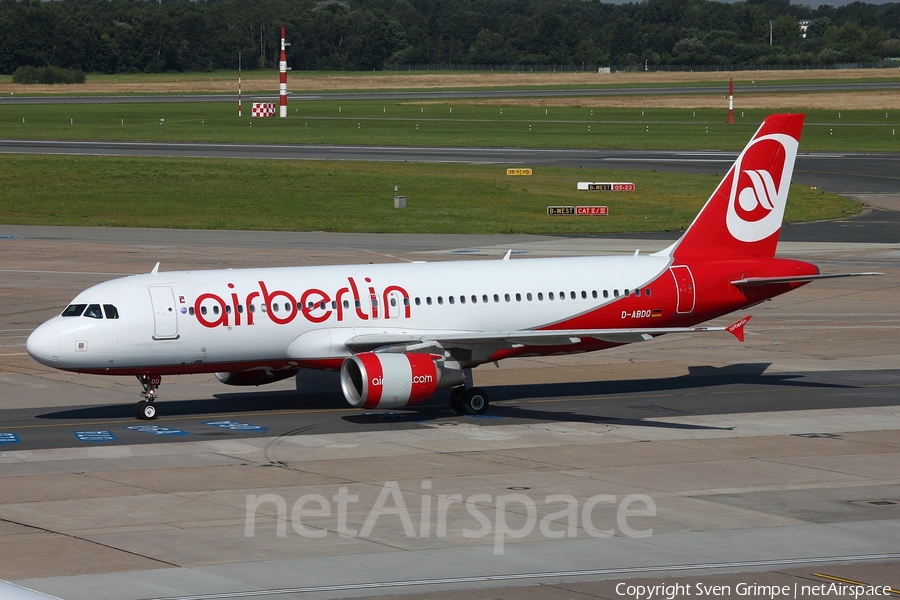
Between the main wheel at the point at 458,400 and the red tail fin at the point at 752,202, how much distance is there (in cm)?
849

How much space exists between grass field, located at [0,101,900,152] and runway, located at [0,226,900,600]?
294ft

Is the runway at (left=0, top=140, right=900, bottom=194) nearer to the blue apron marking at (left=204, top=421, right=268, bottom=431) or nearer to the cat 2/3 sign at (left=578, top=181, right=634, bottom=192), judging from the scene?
the cat 2/3 sign at (left=578, top=181, right=634, bottom=192)

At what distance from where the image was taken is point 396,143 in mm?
131625

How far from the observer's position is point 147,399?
3419 cm

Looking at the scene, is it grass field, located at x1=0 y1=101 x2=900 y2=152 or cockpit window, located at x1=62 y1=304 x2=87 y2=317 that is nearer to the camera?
cockpit window, located at x1=62 y1=304 x2=87 y2=317

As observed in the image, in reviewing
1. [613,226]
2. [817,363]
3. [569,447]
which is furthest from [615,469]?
[613,226]

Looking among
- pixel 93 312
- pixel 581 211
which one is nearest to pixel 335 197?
pixel 581 211

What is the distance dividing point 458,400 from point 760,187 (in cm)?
1255

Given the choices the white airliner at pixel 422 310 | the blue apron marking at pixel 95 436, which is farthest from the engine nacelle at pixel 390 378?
the blue apron marking at pixel 95 436

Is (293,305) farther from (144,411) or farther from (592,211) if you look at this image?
(592,211)

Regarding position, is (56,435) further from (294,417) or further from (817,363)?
(817,363)

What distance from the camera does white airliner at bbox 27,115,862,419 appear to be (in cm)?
3284

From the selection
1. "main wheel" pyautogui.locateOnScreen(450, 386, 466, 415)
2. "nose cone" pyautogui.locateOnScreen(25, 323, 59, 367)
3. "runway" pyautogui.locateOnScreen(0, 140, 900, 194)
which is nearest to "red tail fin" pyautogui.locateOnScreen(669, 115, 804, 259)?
"main wheel" pyautogui.locateOnScreen(450, 386, 466, 415)

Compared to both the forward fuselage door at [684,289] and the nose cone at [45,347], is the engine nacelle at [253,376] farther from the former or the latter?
the forward fuselage door at [684,289]
